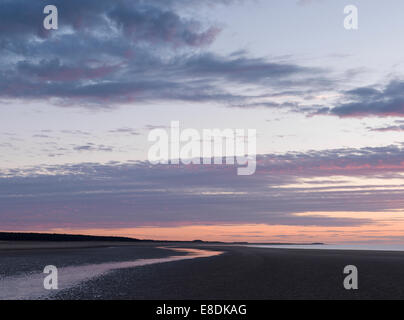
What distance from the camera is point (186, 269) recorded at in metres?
39.1

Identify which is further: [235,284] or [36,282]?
[36,282]

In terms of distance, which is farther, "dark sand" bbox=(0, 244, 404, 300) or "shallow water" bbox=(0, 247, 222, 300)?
"dark sand" bbox=(0, 244, 404, 300)

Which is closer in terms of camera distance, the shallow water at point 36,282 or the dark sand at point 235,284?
the shallow water at point 36,282

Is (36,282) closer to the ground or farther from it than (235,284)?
farther from it
